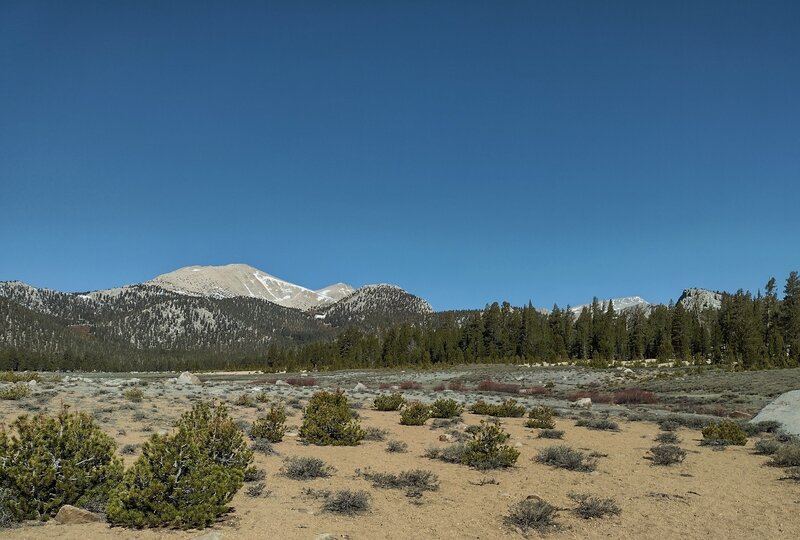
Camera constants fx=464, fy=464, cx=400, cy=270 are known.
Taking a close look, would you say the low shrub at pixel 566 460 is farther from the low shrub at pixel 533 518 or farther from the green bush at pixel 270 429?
the green bush at pixel 270 429

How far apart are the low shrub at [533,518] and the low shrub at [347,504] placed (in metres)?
2.74

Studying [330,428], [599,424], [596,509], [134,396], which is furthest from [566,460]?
[134,396]

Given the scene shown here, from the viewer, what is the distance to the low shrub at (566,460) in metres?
13.0

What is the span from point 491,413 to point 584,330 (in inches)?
3421

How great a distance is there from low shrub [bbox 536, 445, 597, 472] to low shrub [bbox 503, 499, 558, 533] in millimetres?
4624

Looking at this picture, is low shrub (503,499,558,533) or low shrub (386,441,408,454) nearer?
low shrub (503,499,558,533)

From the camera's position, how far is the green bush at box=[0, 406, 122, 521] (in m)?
7.33

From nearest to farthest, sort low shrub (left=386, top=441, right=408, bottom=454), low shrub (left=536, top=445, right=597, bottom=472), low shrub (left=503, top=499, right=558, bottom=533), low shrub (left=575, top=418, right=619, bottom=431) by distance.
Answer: low shrub (left=503, top=499, right=558, bottom=533)
low shrub (left=536, top=445, right=597, bottom=472)
low shrub (left=386, top=441, right=408, bottom=454)
low shrub (left=575, top=418, right=619, bottom=431)

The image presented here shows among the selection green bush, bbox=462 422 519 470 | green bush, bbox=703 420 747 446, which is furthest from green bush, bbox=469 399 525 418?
green bush, bbox=462 422 519 470

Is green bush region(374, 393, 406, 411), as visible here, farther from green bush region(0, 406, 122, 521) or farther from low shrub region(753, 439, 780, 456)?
green bush region(0, 406, 122, 521)

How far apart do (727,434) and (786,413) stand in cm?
629

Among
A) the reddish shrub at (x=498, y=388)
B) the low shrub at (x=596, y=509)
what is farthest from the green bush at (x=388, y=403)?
the reddish shrub at (x=498, y=388)

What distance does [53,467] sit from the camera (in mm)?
7492

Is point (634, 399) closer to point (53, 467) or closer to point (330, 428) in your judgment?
point (330, 428)
